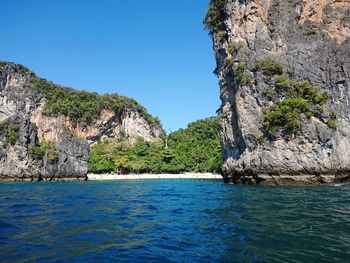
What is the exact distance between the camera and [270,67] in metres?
37.1

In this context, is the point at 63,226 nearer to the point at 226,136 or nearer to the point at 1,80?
the point at 226,136

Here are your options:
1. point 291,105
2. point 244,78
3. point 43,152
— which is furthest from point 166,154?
point 291,105

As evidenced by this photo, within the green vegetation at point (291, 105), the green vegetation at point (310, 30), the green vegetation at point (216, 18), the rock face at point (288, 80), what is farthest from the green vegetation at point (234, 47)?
the green vegetation at point (310, 30)

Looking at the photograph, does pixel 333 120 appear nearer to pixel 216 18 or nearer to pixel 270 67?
pixel 270 67

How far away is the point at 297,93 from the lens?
3569 centimetres

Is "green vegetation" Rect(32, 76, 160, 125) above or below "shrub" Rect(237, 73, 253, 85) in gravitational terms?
above

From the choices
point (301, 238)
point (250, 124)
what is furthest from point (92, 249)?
point (250, 124)

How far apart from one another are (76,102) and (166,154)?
36.1 metres

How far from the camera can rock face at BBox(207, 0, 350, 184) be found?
34188 millimetres

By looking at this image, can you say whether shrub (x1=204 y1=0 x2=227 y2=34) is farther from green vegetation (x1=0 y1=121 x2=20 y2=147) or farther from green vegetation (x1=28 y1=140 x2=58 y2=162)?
green vegetation (x1=0 y1=121 x2=20 y2=147)

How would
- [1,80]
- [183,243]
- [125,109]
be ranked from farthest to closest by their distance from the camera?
[125,109]
[1,80]
[183,243]

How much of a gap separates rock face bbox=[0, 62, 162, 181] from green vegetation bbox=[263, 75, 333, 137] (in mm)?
56858

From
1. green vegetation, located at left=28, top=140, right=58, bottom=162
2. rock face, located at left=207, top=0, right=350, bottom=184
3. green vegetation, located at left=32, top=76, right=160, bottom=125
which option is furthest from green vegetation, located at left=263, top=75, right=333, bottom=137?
green vegetation, located at left=32, top=76, right=160, bottom=125

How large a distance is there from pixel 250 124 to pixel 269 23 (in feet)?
39.9
